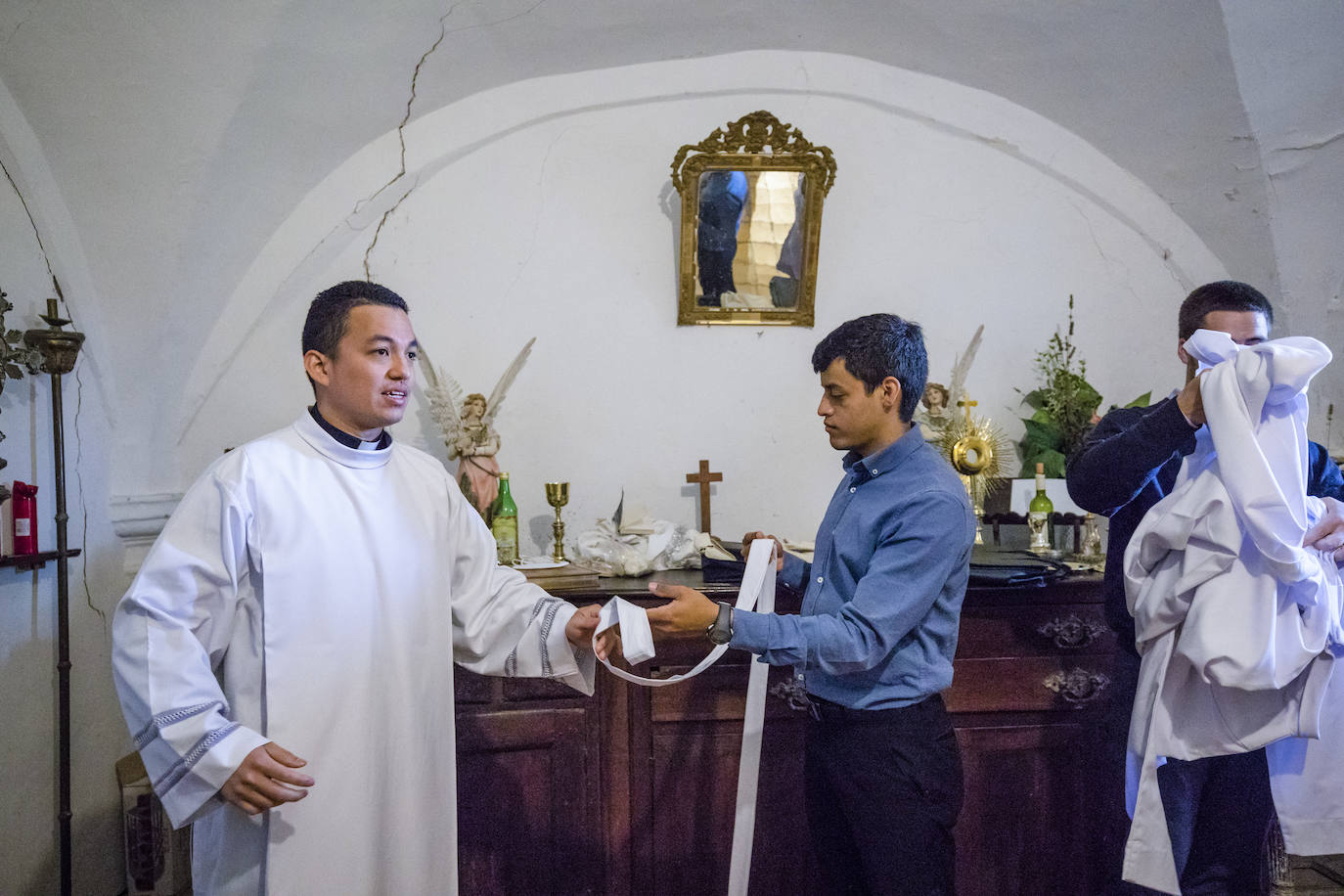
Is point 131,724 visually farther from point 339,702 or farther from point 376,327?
point 376,327

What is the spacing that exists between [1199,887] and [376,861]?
7.03ft

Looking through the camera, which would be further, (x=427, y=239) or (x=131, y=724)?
(x=427, y=239)

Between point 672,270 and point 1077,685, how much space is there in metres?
2.33

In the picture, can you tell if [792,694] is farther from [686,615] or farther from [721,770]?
[686,615]

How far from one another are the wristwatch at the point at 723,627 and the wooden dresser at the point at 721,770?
0.95 m

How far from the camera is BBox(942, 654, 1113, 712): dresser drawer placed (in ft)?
10.9

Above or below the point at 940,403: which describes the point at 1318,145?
above

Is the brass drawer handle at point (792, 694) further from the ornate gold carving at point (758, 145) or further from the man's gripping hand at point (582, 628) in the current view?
the ornate gold carving at point (758, 145)

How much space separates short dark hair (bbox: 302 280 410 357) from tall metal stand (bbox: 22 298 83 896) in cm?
139

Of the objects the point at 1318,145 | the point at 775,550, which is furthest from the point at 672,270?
the point at 1318,145

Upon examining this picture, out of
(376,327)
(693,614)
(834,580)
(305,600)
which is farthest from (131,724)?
(834,580)

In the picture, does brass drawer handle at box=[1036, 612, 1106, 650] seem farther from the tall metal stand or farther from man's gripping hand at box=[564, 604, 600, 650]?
the tall metal stand

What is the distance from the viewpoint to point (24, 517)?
3.23 metres

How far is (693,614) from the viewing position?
2338mm
